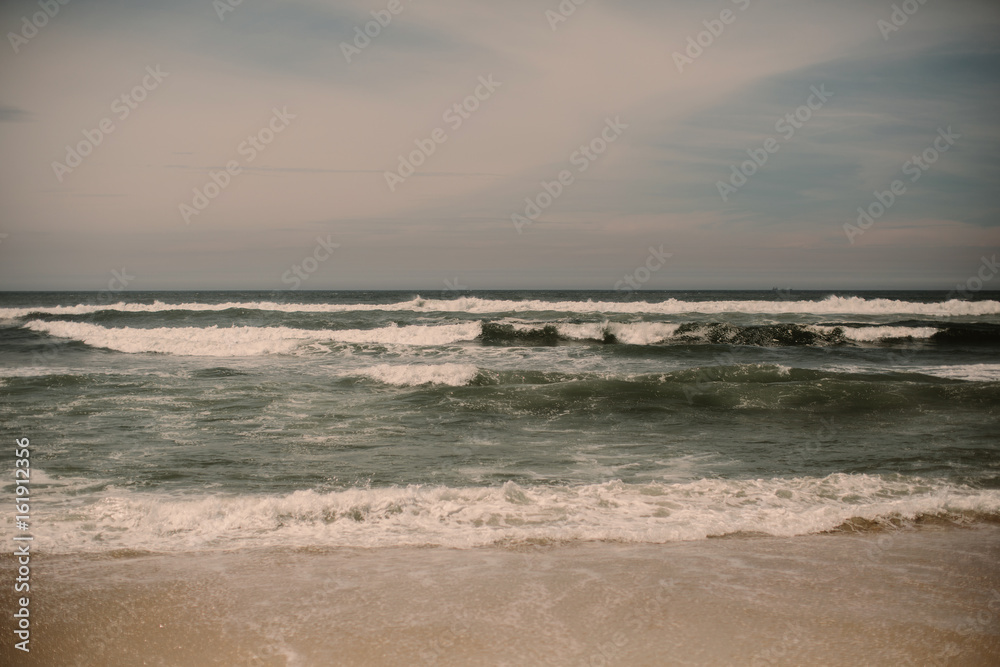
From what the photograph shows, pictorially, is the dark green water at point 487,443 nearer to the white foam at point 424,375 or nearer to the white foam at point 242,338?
the white foam at point 424,375

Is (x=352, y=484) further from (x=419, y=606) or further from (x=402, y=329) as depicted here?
(x=402, y=329)

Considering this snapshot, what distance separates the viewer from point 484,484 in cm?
605

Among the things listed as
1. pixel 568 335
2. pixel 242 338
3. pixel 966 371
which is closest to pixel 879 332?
pixel 966 371

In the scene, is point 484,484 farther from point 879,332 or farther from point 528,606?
point 879,332

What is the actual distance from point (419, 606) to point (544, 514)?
181 cm

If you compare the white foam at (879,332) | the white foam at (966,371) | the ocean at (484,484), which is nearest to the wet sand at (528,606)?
the ocean at (484,484)

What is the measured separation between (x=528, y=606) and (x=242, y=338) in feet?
65.5

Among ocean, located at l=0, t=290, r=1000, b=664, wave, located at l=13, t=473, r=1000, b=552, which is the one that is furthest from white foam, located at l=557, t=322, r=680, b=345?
wave, located at l=13, t=473, r=1000, b=552

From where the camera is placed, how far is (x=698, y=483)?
5.91m

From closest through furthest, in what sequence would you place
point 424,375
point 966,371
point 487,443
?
point 487,443 → point 424,375 → point 966,371

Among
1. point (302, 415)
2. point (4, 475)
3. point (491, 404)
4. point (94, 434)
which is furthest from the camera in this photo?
point (491, 404)

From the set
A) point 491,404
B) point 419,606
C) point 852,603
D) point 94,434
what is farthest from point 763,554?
point 94,434

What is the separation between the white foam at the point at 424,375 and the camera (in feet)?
41.0

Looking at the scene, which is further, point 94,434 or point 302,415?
point 302,415
